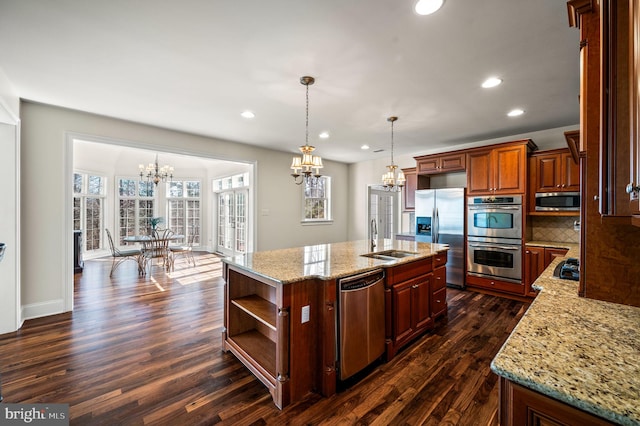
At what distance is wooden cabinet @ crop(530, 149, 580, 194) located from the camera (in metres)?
3.78

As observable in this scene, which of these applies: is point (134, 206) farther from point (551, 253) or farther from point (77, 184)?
point (551, 253)

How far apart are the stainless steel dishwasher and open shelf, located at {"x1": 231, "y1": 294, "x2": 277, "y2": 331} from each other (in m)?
0.56

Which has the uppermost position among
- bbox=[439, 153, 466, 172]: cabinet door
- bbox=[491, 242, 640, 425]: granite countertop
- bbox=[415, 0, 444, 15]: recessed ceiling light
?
bbox=[415, 0, 444, 15]: recessed ceiling light

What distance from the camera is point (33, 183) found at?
3291mm

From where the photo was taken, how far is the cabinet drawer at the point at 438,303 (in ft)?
A: 10.2

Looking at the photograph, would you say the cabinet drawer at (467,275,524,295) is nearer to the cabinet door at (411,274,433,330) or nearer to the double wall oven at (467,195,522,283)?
the double wall oven at (467,195,522,283)

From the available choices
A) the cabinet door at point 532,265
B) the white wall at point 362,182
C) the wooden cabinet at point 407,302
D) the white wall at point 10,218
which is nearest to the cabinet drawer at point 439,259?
the wooden cabinet at point 407,302

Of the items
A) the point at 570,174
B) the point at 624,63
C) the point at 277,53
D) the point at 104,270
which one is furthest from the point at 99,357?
the point at 570,174

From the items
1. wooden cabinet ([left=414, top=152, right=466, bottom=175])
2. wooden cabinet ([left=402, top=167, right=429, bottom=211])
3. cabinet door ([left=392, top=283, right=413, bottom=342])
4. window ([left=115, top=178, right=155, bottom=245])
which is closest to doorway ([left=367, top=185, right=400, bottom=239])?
wooden cabinet ([left=402, top=167, right=429, bottom=211])

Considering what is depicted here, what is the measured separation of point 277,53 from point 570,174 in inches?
168

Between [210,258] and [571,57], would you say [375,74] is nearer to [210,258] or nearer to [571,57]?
[571,57]

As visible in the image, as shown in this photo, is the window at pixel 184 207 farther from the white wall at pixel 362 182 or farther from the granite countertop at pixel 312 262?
the granite countertop at pixel 312 262

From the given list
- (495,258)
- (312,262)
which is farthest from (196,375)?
(495,258)

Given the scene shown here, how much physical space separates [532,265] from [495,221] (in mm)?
783
